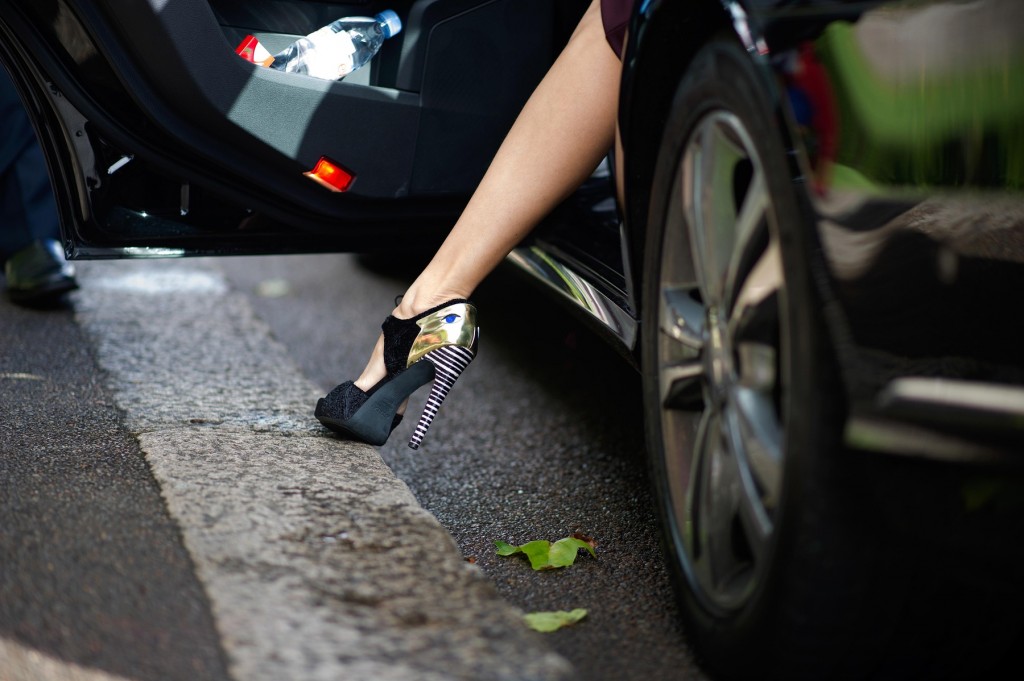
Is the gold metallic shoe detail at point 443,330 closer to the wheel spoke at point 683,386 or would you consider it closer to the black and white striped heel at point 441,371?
the black and white striped heel at point 441,371

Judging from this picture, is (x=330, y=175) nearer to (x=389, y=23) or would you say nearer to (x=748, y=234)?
(x=389, y=23)

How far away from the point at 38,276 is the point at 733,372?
89.5 inches

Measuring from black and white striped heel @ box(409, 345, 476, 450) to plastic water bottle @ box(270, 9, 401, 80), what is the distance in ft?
1.82

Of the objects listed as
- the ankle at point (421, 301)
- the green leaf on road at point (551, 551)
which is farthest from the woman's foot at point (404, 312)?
the green leaf on road at point (551, 551)

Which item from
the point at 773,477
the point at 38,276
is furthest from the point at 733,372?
the point at 38,276

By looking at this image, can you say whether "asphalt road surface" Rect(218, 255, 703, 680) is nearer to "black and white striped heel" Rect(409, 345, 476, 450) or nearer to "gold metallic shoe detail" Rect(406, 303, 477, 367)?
"black and white striped heel" Rect(409, 345, 476, 450)

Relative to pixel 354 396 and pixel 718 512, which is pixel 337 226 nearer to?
pixel 354 396

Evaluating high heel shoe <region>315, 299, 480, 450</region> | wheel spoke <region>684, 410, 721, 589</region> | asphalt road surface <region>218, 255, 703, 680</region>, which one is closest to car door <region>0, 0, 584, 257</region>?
high heel shoe <region>315, 299, 480, 450</region>

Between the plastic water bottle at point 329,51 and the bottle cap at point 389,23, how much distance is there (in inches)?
1.1

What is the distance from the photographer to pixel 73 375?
236 cm

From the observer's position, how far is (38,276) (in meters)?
2.92

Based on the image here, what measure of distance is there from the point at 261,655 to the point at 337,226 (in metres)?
1.04

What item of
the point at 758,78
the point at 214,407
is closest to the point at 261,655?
the point at 758,78

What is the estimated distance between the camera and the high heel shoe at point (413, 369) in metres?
1.85
